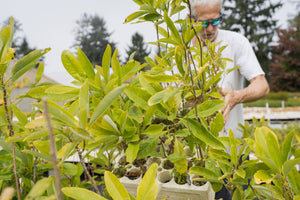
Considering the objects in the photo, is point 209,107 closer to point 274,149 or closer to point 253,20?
point 274,149

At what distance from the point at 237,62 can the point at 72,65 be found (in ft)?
4.21

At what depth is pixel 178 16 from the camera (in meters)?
0.48

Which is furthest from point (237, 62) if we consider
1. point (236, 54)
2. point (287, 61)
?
point (287, 61)

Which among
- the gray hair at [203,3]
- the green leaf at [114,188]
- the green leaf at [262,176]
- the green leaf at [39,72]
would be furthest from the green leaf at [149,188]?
the gray hair at [203,3]

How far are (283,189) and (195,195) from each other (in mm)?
151

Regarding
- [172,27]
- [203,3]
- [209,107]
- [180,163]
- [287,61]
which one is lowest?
[287,61]

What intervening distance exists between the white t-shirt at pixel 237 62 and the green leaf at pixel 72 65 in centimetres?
114

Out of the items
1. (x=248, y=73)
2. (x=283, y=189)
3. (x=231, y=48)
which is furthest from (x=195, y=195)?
(x=231, y=48)

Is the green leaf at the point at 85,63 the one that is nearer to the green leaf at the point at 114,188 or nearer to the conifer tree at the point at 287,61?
the green leaf at the point at 114,188

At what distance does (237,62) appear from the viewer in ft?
4.78

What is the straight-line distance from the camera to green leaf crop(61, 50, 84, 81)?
39cm

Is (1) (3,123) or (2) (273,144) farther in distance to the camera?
(1) (3,123)

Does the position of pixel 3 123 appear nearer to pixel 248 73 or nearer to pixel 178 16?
pixel 178 16

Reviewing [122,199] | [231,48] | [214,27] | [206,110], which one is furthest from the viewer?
[231,48]
